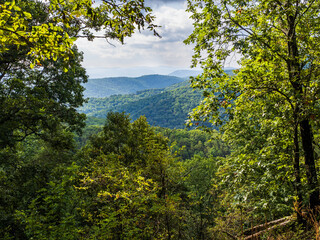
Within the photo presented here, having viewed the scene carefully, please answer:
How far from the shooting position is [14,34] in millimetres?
2408

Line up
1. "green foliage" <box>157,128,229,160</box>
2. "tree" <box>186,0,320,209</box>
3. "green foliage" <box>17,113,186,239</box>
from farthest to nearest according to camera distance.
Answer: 1. "green foliage" <box>157,128,229,160</box>
2. "green foliage" <box>17,113,186,239</box>
3. "tree" <box>186,0,320,209</box>

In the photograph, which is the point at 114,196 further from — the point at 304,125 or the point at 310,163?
the point at 304,125

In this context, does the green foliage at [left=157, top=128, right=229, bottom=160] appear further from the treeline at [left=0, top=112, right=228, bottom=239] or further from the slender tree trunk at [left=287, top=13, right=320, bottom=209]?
the slender tree trunk at [left=287, top=13, right=320, bottom=209]

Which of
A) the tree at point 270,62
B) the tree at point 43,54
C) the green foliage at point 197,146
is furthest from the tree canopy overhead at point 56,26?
the green foliage at point 197,146

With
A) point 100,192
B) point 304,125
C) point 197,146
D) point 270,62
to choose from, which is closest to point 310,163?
point 304,125

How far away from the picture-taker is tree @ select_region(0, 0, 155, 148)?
2.48m

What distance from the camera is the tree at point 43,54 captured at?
248 centimetres

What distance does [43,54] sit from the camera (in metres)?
2.82

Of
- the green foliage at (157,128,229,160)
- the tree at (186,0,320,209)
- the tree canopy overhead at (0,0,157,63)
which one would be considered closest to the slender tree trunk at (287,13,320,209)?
the tree at (186,0,320,209)

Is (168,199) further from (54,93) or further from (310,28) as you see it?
(54,93)

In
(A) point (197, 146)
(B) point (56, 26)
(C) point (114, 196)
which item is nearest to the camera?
(B) point (56, 26)

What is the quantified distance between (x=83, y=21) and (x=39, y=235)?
1084 centimetres

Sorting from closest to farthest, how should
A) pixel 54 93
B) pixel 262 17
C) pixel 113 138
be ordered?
pixel 262 17, pixel 54 93, pixel 113 138

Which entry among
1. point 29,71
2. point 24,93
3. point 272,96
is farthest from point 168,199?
point 29,71
